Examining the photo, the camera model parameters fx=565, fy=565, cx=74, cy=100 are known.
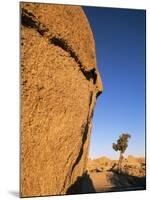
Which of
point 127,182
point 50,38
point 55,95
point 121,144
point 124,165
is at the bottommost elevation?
point 127,182

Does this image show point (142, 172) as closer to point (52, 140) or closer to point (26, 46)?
point (52, 140)

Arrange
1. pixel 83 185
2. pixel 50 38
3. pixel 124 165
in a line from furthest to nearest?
pixel 124 165 → pixel 83 185 → pixel 50 38

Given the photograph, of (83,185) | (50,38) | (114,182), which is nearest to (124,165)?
(114,182)

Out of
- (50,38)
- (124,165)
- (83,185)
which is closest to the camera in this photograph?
(50,38)

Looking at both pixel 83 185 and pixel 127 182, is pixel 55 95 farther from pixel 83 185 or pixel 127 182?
pixel 127 182

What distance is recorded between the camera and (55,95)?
5121mm

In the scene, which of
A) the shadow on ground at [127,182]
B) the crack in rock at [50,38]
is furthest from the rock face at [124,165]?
the crack in rock at [50,38]

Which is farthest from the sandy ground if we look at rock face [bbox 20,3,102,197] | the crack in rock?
the crack in rock

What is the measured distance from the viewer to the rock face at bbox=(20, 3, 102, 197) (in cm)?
496

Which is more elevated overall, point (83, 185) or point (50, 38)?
point (50, 38)

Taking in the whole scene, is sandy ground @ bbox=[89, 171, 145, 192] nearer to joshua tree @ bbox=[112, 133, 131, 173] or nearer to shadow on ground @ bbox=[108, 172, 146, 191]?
shadow on ground @ bbox=[108, 172, 146, 191]

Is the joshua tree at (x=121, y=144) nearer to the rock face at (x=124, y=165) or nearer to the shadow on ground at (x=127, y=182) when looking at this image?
the rock face at (x=124, y=165)

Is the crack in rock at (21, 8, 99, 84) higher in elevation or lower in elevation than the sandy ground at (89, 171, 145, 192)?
higher

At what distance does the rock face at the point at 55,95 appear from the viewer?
496 cm
